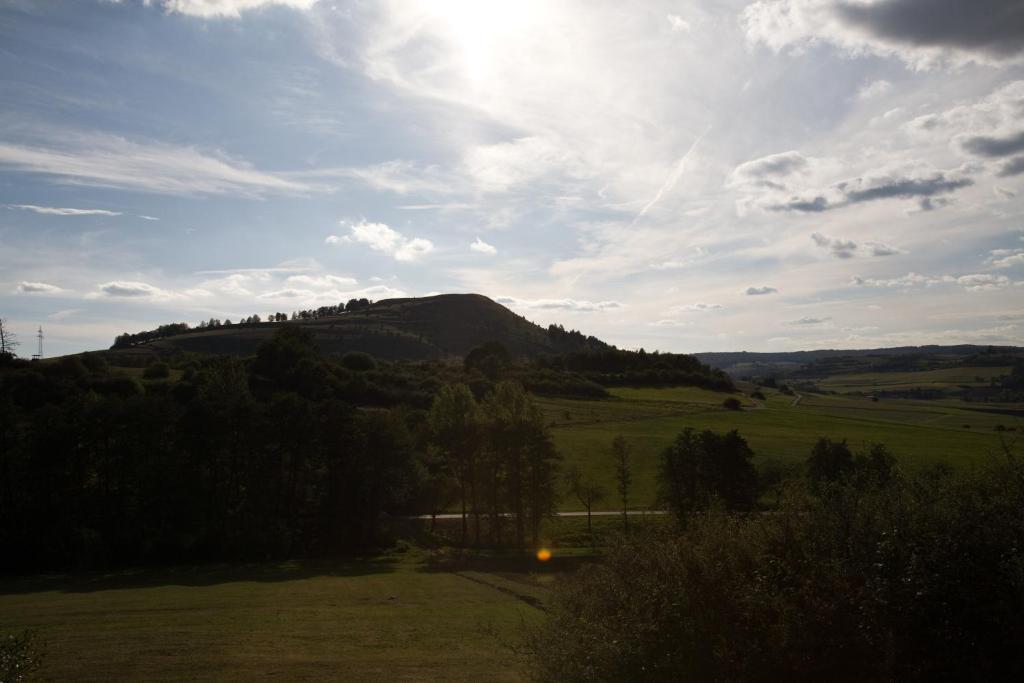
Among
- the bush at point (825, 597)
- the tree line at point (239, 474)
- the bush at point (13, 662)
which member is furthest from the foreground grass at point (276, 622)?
the bush at point (13, 662)

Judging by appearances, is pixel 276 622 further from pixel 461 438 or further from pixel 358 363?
pixel 358 363

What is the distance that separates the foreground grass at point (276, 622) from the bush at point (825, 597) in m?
4.61

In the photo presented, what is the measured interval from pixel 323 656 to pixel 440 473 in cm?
4771

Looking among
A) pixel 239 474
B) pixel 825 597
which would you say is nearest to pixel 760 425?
pixel 239 474

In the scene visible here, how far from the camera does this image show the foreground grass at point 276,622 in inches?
1064

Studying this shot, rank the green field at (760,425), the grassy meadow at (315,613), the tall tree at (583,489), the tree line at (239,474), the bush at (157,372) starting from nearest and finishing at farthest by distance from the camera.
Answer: the grassy meadow at (315,613) < the tree line at (239,474) < the tall tree at (583,489) < the green field at (760,425) < the bush at (157,372)

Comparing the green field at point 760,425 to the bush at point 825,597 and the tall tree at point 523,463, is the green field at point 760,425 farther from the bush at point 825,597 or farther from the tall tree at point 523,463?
the bush at point 825,597

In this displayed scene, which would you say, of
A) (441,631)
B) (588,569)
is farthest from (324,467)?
(588,569)

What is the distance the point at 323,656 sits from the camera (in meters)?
29.1

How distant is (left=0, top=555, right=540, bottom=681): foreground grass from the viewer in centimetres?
2703

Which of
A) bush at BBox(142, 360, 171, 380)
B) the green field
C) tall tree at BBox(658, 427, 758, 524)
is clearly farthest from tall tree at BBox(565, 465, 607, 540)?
bush at BBox(142, 360, 171, 380)

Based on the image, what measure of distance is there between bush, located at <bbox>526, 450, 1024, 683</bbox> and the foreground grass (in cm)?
461

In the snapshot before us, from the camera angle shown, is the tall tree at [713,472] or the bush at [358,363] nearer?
the tall tree at [713,472]

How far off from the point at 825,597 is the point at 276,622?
2916 cm
